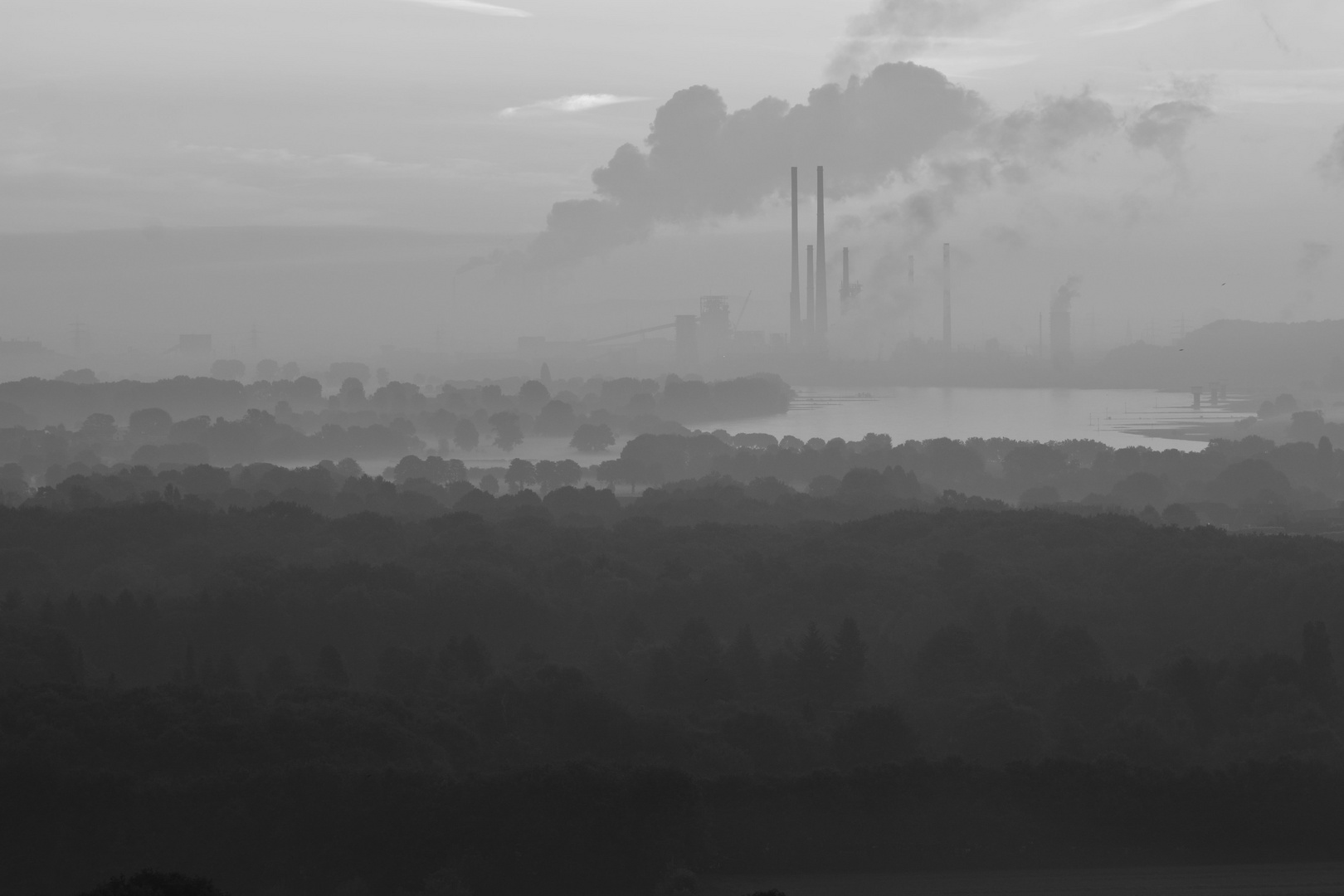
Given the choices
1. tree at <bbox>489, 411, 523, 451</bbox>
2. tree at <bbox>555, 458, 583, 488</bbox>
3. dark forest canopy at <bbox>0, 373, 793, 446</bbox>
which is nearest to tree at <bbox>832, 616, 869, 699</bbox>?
tree at <bbox>555, 458, 583, 488</bbox>

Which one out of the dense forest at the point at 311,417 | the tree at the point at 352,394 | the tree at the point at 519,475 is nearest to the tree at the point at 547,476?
the tree at the point at 519,475

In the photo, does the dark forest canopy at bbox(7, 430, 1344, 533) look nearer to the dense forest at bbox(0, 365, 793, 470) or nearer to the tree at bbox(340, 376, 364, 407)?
the dense forest at bbox(0, 365, 793, 470)

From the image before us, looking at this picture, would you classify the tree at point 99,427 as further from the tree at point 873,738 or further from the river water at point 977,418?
the tree at point 873,738

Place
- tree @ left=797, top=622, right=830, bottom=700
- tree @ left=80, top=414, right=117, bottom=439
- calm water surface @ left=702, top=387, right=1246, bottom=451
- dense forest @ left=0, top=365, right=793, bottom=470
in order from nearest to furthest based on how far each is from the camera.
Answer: tree @ left=797, top=622, right=830, bottom=700 < dense forest @ left=0, top=365, right=793, bottom=470 < tree @ left=80, top=414, right=117, bottom=439 < calm water surface @ left=702, top=387, right=1246, bottom=451

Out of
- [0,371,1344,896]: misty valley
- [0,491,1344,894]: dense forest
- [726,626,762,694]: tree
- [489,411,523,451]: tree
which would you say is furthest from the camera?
[489,411,523,451]: tree

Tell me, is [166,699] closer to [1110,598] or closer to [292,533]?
[292,533]

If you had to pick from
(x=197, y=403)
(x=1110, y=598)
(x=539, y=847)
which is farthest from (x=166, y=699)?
(x=197, y=403)
